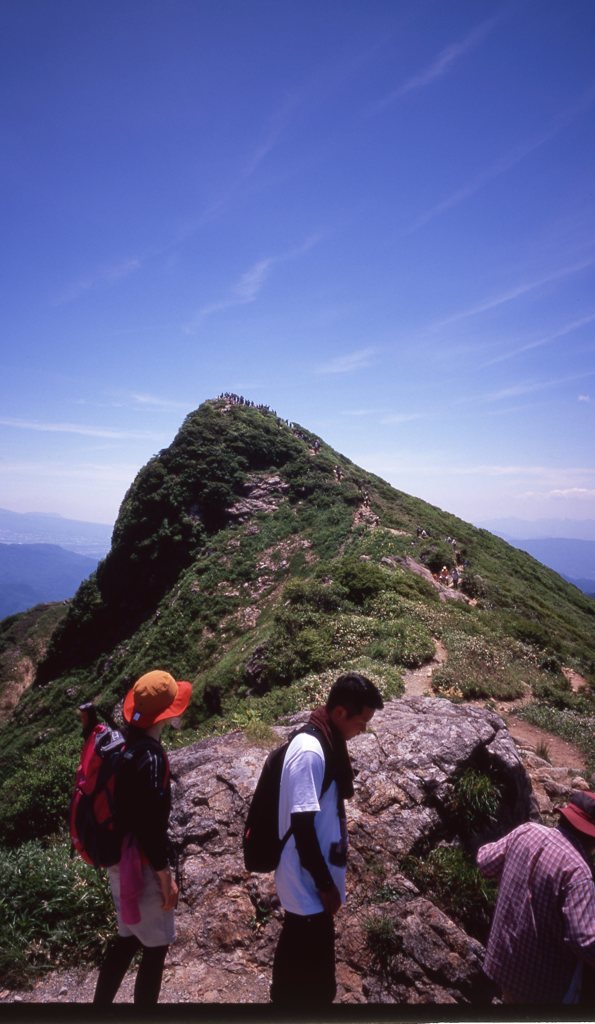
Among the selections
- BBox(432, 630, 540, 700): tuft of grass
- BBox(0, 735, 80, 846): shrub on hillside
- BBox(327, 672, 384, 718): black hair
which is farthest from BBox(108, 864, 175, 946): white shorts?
BBox(432, 630, 540, 700): tuft of grass

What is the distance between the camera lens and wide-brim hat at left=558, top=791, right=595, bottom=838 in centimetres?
292

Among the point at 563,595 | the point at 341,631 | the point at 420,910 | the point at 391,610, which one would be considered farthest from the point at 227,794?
the point at 563,595

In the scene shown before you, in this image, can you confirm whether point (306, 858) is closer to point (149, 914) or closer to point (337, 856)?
point (337, 856)

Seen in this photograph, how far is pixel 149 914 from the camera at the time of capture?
3109 millimetres

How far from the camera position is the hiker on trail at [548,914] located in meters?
2.76

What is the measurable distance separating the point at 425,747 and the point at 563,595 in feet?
119

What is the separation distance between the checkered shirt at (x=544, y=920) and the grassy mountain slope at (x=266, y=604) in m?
6.77

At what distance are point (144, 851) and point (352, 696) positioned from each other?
1.62 metres

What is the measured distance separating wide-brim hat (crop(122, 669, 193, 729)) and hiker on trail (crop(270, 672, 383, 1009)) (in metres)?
0.95

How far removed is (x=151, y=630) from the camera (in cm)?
2717

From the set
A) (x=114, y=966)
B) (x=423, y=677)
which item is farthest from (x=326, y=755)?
(x=423, y=677)

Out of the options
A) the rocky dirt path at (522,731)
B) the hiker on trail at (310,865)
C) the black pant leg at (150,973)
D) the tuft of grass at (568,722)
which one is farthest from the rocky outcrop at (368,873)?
the tuft of grass at (568,722)

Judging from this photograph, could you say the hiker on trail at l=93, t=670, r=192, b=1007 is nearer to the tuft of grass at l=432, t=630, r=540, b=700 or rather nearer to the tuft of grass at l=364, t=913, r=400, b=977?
the tuft of grass at l=364, t=913, r=400, b=977

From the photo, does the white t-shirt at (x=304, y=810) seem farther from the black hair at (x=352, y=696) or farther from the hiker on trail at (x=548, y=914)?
the hiker on trail at (x=548, y=914)
